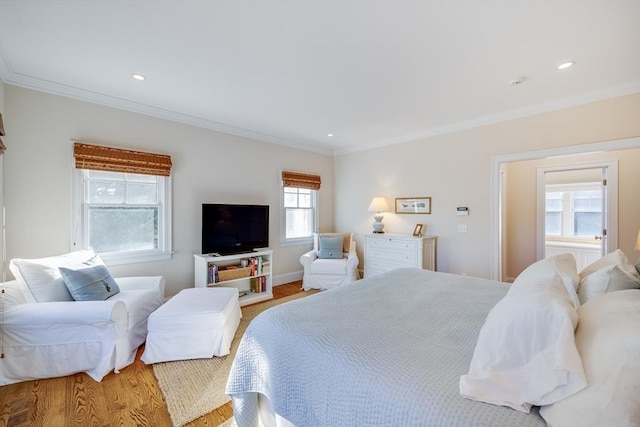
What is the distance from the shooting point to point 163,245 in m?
3.43

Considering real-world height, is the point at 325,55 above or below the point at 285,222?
above

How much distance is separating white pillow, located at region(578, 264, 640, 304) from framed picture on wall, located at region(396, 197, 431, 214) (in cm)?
283

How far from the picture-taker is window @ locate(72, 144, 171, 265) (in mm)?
2895

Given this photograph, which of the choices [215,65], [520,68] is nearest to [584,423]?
[520,68]

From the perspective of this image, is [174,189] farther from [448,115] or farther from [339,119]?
[448,115]

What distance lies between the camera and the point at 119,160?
303 cm

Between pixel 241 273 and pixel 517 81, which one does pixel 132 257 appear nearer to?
pixel 241 273

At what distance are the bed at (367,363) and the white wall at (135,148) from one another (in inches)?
103

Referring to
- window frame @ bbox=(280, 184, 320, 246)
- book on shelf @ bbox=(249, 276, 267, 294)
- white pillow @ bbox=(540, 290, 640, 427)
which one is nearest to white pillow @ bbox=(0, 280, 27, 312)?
book on shelf @ bbox=(249, 276, 267, 294)

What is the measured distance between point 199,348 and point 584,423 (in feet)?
8.06

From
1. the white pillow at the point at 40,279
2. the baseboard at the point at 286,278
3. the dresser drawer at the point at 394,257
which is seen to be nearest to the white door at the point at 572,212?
the dresser drawer at the point at 394,257

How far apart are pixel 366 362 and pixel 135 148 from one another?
11.5 ft

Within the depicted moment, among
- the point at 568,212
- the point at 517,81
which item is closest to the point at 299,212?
the point at 517,81

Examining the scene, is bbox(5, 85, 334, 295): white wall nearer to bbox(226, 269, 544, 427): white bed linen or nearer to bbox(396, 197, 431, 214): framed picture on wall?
bbox(396, 197, 431, 214): framed picture on wall
